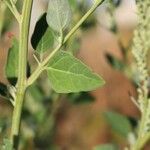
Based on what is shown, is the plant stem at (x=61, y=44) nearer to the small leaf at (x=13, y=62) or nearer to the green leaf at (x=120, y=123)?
the small leaf at (x=13, y=62)

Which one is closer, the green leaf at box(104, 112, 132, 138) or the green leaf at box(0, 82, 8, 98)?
the green leaf at box(0, 82, 8, 98)

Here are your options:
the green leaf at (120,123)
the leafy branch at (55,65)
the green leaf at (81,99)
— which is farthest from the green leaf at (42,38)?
the green leaf at (81,99)

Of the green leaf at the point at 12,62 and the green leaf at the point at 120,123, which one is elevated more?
the green leaf at the point at 12,62

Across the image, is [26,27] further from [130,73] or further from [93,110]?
[93,110]

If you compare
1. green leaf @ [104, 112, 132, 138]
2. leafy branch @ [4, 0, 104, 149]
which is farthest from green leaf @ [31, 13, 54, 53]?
green leaf @ [104, 112, 132, 138]

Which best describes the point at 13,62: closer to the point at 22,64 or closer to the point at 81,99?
the point at 22,64

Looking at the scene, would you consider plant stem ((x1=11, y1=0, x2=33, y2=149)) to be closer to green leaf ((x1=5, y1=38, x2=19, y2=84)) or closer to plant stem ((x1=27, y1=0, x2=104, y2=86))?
plant stem ((x1=27, y1=0, x2=104, y2=86))

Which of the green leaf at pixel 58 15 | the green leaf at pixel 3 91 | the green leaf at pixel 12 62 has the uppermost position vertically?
the green leaf at pixel 58 15
